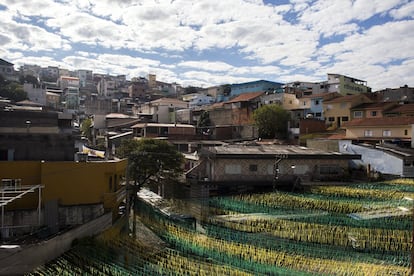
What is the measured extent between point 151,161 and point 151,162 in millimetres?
49

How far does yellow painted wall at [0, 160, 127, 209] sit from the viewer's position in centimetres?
1129

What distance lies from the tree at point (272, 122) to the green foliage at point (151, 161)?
37.4ft

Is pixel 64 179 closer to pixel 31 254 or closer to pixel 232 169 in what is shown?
pixel 31 254

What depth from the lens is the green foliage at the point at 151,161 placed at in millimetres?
17953

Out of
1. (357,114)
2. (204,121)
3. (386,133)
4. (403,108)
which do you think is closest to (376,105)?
(357,114)

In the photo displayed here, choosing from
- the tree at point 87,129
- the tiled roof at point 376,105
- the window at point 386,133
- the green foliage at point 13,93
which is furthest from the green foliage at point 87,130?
the window at point 386,133

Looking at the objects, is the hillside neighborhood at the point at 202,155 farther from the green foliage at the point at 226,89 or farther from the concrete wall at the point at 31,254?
the green foliage at the point at 226,89

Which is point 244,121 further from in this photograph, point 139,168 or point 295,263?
point 295,263

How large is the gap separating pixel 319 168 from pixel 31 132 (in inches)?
504

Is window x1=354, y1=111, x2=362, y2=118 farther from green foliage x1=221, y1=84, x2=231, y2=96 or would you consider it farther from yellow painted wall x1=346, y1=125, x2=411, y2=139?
green foliage x1=221, y1=84, x2=231, y2=96

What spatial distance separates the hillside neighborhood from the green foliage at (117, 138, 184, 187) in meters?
0.89

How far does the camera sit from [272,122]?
94.6ft

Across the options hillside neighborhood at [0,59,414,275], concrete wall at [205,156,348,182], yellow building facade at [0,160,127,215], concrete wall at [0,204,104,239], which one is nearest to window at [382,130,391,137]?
hillside neighborhood at [0,59,414,275]

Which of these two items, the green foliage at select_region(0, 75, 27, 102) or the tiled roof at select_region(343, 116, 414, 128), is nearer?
the tiled roof at select_region(343, 116, 414, 128)
